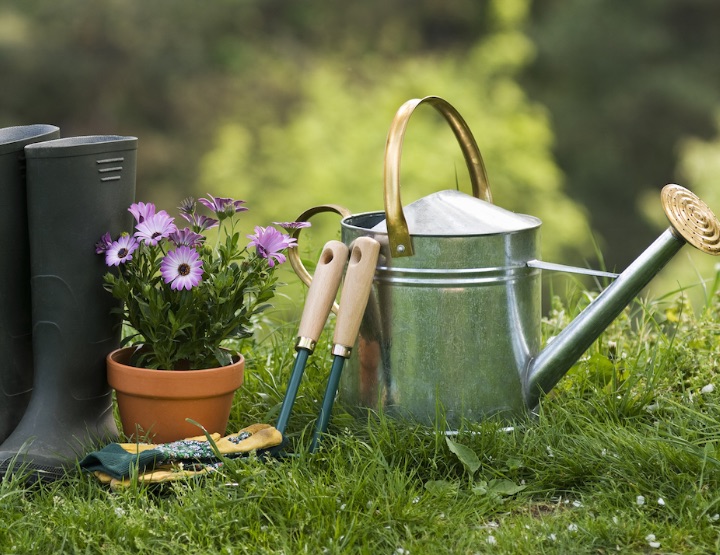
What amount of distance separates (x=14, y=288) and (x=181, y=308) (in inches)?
15.2

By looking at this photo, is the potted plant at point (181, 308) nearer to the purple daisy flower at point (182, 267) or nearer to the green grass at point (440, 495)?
the purple daisy flower at point (182, 267)

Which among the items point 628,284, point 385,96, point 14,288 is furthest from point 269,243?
point 385,96

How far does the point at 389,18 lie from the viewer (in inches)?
463

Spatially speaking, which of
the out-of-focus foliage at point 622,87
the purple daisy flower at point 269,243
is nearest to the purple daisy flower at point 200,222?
the purple daisy flower at point 269,243

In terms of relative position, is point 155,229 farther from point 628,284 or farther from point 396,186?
point 628,284

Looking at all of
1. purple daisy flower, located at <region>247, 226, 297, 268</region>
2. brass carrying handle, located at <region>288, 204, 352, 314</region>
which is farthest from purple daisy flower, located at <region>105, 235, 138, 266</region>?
brass carrying handle, located at <region>288, 204, 352, 314</region>

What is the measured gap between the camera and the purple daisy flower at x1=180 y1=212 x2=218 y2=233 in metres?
1.91

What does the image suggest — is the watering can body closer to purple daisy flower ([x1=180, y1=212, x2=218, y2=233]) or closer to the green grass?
the green grass

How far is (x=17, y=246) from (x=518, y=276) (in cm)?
108

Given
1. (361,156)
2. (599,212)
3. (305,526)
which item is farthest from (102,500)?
(599,212)

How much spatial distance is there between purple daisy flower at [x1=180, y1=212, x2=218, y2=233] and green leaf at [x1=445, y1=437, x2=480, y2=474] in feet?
2.21

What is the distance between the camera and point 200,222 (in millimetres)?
1933

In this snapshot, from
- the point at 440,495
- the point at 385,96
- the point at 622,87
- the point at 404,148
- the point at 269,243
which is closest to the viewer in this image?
the point at 440,495

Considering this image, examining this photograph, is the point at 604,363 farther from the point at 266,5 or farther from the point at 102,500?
the point at 266,5
